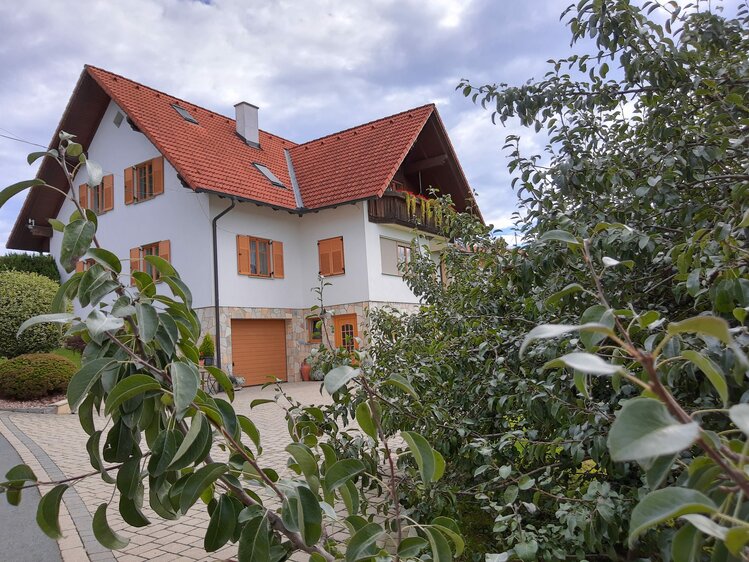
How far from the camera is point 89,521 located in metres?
4.30

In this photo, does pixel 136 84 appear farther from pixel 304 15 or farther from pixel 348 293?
pixel 304 15

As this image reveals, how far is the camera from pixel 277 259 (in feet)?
59.1

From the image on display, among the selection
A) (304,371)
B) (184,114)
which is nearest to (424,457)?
(304,371)

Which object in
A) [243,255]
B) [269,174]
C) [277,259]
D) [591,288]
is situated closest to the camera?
[591,288]

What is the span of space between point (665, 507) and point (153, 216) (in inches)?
737

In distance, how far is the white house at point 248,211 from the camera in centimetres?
1645

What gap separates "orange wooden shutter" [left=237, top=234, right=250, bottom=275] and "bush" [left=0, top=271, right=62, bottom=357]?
5275 mm

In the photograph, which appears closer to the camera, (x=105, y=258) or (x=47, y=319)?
(x=47, y=319)

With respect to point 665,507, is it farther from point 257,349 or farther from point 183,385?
point 257,349

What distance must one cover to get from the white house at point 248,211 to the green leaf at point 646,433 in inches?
622

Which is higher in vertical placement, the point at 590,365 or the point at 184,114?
the point at 184,114

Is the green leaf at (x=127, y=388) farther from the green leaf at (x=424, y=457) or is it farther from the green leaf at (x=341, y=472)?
the green leaf at (x=424, y=457)

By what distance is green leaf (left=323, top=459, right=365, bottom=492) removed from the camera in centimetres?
134

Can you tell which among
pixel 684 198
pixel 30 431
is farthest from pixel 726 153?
pixel 30 431
